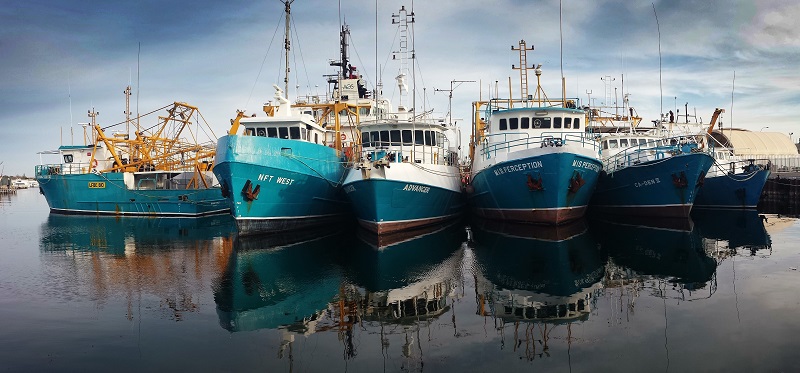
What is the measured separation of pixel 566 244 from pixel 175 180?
33246 millimetres

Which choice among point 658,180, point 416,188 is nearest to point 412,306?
point 416,188

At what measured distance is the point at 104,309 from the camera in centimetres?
1035

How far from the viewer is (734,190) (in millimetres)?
31000

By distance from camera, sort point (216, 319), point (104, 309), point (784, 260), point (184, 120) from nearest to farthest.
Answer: point (216, 319), point (104, 309), point (784, 260), point (184, 120)

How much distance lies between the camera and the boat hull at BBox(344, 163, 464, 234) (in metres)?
19.6

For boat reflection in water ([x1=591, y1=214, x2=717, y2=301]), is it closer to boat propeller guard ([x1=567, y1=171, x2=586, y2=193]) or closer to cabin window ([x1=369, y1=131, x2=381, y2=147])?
boat propeller guard ([x1=567, y1=171, x2=586, y2=193])

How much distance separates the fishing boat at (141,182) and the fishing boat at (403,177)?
17293 millimetres

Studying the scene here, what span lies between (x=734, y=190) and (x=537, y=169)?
1906 cm

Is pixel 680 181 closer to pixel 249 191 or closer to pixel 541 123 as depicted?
pixel 541 123

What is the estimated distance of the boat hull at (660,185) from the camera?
23.0 metres

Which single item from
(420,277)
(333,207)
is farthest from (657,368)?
(333,207)

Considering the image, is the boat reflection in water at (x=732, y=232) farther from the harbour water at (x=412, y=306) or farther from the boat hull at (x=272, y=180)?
the boat hull at (x=272, y=180)

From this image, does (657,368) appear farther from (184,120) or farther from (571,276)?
(184,120)

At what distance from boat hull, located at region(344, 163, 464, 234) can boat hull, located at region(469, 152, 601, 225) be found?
290cm
